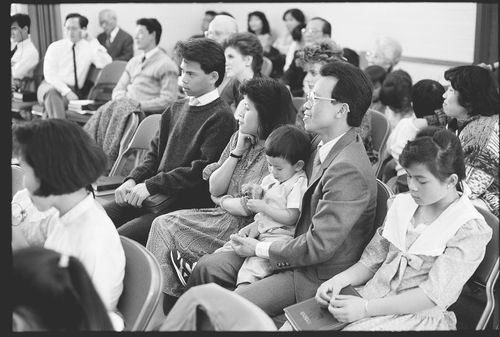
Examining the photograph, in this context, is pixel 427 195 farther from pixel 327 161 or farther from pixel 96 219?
pixel 96 219

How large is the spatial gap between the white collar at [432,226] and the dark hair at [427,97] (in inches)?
58.1

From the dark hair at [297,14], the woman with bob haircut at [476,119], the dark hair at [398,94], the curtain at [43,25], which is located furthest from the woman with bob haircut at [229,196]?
the curtain at [43,25]

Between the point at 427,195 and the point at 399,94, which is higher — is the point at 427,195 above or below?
above

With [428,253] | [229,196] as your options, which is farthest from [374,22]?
[428,253]

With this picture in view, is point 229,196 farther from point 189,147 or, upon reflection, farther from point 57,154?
point 57,154

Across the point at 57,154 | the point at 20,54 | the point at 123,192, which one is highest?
the point at 57,154

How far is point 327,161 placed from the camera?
2068mm

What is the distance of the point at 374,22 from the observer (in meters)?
6.32

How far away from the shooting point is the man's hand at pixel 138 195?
110 inches

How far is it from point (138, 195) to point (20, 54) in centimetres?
424

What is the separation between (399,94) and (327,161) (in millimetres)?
2006

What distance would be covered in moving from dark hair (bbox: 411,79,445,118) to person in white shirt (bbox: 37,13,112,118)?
321 cm

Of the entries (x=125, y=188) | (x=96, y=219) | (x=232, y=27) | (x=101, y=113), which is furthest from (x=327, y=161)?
(x=232, y=27)

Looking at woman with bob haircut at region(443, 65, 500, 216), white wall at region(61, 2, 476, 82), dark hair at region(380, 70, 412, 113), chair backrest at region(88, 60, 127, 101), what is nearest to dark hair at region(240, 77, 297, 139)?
woman with bob haircut at region(443, 65, 500, 216)
